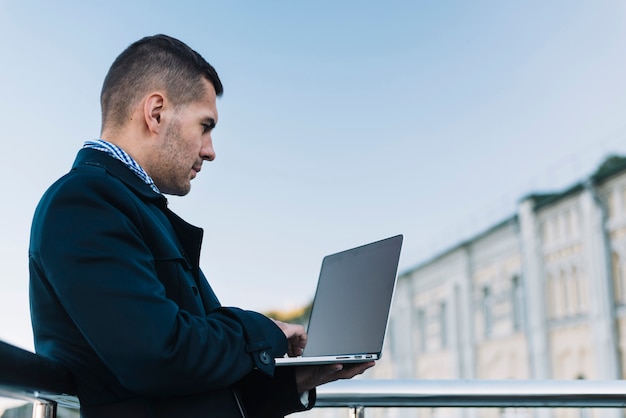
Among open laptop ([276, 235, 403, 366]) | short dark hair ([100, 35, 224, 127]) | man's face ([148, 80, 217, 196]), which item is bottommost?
open laptop ([276, 235, 403, 366])

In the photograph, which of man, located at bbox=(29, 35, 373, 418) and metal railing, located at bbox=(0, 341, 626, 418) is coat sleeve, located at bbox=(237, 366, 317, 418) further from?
metal railing, located at bbox=(0, 341, 626, 418)

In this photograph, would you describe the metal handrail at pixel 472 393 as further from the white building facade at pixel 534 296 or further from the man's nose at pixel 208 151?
the white building facade at pixel 534 296

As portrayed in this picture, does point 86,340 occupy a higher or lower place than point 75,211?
lower

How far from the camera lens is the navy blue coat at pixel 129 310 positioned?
1503mm

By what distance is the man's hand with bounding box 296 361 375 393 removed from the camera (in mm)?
1868

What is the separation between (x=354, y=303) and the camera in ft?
6.96

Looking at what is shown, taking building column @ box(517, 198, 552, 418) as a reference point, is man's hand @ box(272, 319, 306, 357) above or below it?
below

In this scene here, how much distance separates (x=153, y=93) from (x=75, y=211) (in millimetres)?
357

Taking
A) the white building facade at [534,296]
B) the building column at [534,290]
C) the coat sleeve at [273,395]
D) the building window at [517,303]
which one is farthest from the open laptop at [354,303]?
the building window at [517,303]

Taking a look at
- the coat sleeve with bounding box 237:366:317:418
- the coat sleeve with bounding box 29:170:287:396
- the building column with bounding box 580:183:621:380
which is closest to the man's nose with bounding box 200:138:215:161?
the coat sleeve with bounding box 29:170:287:396

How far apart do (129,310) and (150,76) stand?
1.81 feet

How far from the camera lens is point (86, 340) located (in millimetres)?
1598

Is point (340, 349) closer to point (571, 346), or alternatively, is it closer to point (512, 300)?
point (571, 346)

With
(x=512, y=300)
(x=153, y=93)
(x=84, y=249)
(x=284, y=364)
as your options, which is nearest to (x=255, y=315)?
(x=284, y=364)
